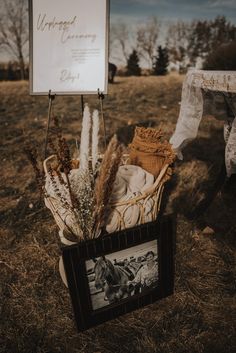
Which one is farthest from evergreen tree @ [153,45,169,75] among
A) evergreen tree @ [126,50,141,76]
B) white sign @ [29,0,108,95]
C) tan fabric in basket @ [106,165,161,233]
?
tan fabric in basket @ [106,165,161,233]

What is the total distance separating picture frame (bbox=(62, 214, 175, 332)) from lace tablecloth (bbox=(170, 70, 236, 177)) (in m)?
0.59

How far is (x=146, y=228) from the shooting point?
1.37 m

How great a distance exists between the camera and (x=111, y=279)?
1.37 m

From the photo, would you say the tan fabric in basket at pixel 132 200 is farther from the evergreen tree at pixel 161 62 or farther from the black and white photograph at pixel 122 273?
the evergreen tree at pixel 161 62

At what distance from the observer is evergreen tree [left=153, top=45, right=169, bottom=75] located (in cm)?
1659

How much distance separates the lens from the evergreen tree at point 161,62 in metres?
16.6


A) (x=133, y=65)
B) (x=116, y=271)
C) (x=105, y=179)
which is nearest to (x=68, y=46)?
(x=105, y=179)

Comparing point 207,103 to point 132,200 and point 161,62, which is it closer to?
point 132,200

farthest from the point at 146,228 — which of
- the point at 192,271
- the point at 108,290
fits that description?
the point at 192,271

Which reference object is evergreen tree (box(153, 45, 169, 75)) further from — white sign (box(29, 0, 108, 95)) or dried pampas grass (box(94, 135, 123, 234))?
dried pampas grass (box(94, 135, 123, 234))

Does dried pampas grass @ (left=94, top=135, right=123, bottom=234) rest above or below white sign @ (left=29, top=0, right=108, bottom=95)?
below

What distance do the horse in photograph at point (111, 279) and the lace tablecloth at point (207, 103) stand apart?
2.80ft

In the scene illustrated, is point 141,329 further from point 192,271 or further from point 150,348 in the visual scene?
point 192,271

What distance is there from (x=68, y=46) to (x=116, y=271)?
174 cm
